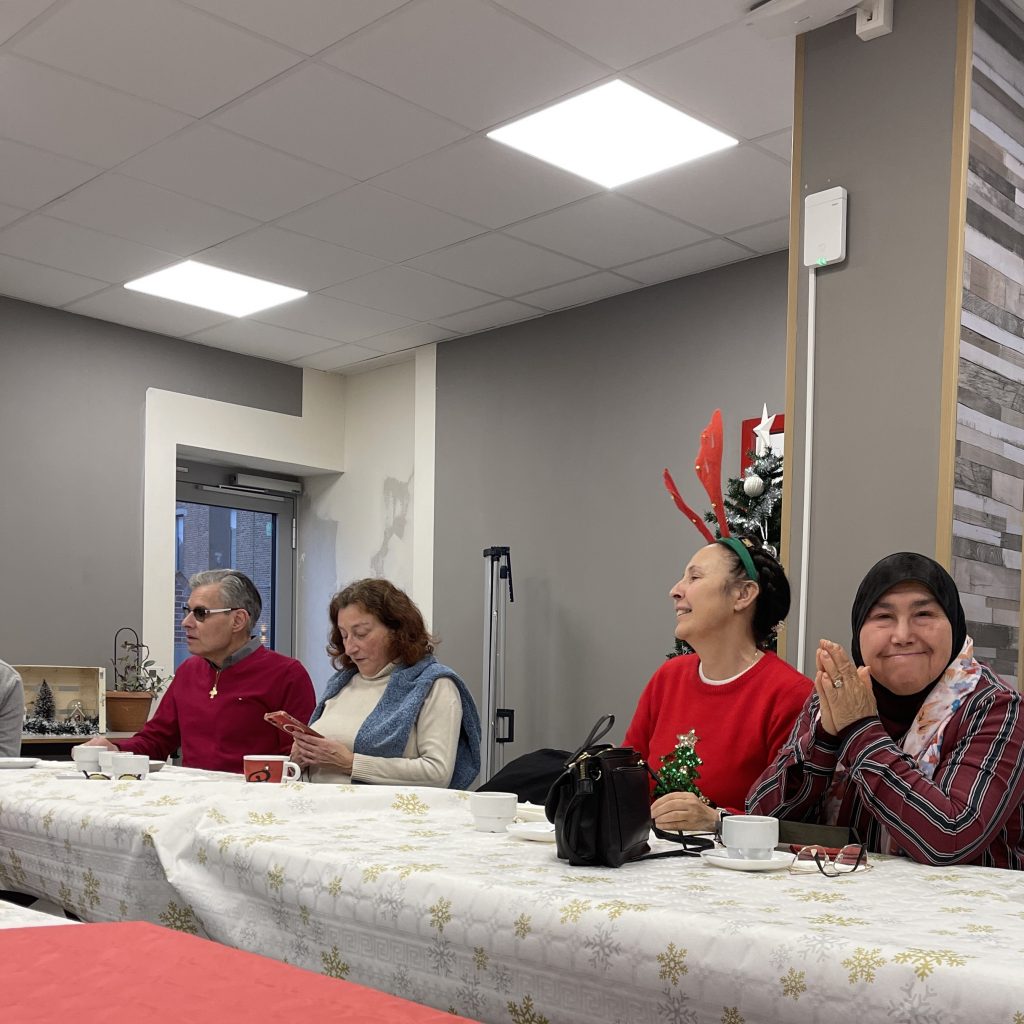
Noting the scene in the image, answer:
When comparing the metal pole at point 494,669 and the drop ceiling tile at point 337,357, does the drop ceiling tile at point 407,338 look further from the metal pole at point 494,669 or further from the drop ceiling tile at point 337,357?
the metal pole at point 494,669

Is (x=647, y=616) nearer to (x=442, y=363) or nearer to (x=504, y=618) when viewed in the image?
(x=504, y=618)

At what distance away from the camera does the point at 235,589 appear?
3.59 m

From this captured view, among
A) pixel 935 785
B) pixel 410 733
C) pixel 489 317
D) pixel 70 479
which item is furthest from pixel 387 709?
pixel 70 479

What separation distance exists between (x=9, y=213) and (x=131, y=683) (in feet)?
7.13

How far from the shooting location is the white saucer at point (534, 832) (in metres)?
1.64

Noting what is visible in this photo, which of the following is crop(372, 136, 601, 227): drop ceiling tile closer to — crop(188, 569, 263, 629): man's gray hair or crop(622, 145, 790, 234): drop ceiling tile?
crop(622, 145, 790, 234): drop ceiling tile

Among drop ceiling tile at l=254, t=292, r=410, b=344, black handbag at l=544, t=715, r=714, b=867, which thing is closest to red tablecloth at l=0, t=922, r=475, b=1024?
black handbag at l=544, t=715, r=714, b=867

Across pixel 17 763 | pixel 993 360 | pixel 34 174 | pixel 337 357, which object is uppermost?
pixel 34 174

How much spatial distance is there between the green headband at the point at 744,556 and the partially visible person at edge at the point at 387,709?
38.6 inches

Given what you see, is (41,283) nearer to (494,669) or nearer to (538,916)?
(494,669)

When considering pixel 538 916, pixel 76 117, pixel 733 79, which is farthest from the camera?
pixel 76 117

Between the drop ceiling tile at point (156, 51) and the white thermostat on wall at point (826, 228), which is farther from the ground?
the drop ceiling tile at point (156, 51)

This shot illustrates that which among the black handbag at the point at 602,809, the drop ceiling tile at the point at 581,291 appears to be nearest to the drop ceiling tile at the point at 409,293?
the drop ceiling tile at the point at 581,291

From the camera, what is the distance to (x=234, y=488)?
666 cm
